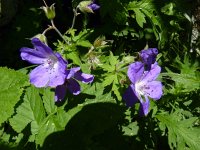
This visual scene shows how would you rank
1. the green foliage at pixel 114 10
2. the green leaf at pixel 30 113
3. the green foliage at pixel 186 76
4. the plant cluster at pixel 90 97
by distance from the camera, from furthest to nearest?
1. the green foliage at pixel 114 10
2. the green foliage at pixel 186 76
3. the green leaf at pixel 30 113
4. the plant cluster at pixel 90 97

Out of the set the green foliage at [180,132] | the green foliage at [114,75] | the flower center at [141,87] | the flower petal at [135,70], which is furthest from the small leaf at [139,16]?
the flower petal at [135,70]

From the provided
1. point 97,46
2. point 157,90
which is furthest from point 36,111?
point 157,90

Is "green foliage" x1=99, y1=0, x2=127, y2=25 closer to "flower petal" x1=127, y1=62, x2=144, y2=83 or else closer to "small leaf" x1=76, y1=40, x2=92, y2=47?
"small leaf" x1=76, y1=40, x2=92, y2=47

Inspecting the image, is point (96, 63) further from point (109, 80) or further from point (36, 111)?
point (36, 111)

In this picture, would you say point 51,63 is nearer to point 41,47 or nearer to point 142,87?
point 41,47

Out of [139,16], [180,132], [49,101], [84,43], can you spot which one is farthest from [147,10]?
[49,101]

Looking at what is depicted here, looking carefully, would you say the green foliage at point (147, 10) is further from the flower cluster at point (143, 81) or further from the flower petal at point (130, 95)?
the flower petal at point (130, 95)

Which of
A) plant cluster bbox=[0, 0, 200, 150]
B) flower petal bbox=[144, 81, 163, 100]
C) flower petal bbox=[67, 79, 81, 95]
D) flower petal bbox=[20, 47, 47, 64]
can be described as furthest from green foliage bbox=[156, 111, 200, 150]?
flower petal bbox=[20, 47, 47, 64]
